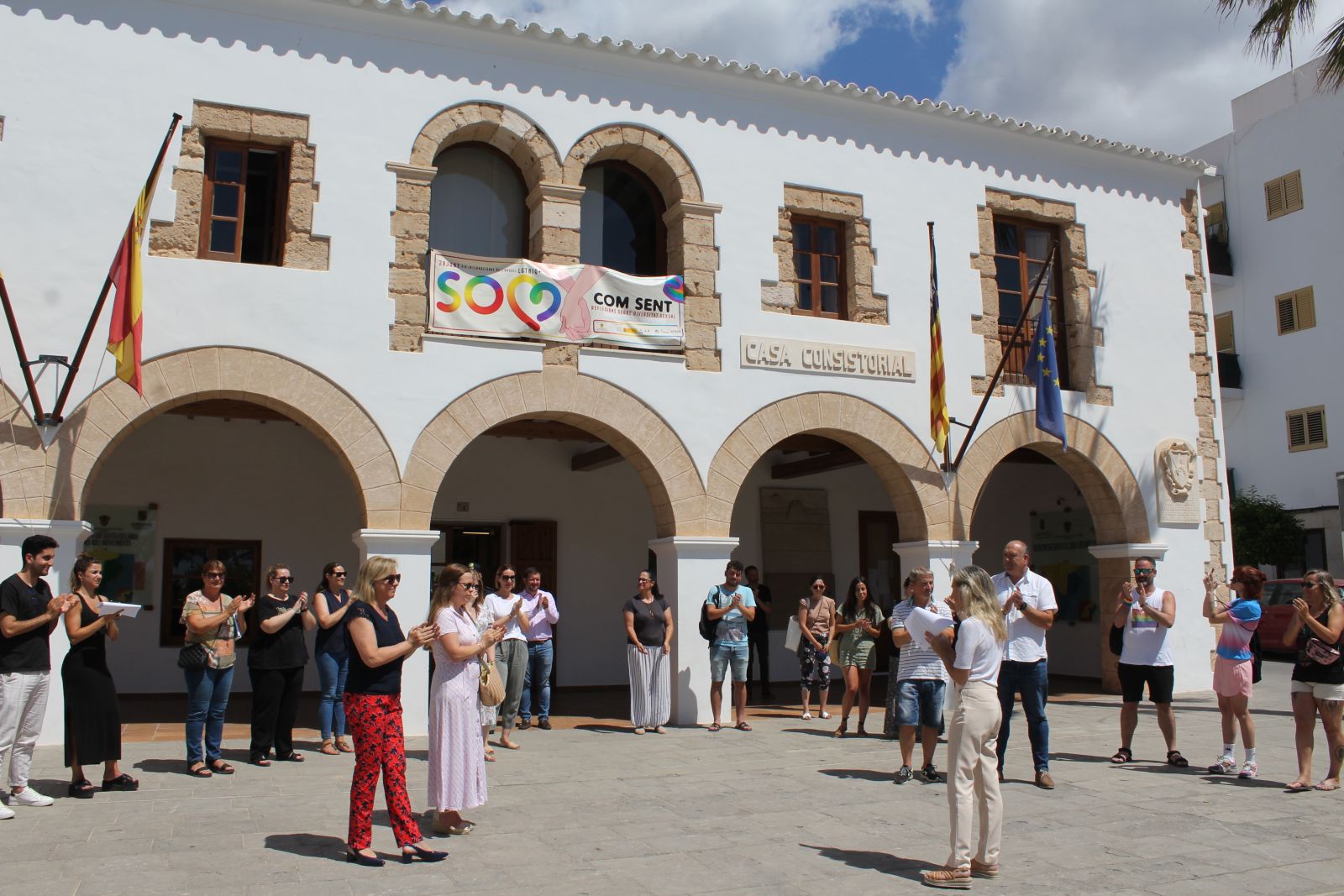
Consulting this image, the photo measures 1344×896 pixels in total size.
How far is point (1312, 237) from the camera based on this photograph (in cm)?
2383

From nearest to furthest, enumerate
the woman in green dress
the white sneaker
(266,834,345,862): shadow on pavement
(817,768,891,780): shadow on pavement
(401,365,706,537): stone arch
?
(266,834,345,862): shadow on pavement
the white sneaker
(817,768,891,780): shadow on pavement
(401,365,706,537): stone arch
the woman in green dress

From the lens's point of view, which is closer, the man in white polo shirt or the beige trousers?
the beige trousers

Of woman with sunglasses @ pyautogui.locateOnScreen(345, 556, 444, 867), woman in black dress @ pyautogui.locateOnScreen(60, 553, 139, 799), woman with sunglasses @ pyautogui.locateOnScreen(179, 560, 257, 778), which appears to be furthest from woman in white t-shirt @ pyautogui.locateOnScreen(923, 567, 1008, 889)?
woman in black dress @ pyautogui.locateOnScreen(60, 553, 139, 799)

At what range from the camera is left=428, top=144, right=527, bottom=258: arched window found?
1091cm

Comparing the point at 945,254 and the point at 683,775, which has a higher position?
the point at 945,254

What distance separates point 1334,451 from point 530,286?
19412 millimetres

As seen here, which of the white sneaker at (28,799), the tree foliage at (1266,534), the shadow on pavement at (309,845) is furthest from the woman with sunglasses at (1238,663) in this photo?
the tree foliage at (1266,534)

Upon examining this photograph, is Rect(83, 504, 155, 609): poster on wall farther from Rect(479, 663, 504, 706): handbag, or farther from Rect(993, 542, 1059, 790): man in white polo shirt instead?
Rect(993, 542, 1059, 790): man in white polo shirt

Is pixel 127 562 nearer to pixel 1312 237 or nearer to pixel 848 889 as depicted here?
pixel 848 889

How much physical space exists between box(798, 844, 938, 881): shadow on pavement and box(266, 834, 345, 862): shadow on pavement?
2470 millimetres

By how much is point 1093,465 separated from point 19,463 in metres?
10.9

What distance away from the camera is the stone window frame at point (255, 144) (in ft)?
31.2

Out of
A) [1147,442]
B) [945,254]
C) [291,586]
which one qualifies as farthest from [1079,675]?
[291,586]

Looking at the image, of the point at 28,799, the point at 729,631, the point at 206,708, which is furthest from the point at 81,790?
the point at 729,631
